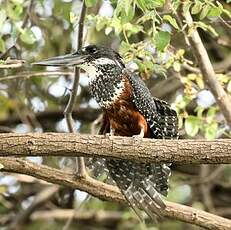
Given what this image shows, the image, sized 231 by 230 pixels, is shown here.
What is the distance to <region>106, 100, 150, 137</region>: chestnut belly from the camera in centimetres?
284

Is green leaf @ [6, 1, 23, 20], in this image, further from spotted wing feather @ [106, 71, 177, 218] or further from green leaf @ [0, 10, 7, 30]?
spotted wing feather @ [106, 71, 177, 218]

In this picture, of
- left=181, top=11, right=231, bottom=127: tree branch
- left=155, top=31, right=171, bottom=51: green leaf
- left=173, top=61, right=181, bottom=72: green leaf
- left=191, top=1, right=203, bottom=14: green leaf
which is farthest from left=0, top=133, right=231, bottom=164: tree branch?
left=181, top=11, right=231, bottom=127: tree branch

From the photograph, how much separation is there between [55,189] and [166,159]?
1981 mm

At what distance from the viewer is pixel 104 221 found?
4.59 m

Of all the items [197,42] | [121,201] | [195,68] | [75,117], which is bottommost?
[75,117]

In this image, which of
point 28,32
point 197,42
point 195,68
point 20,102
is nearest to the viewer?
point 28,32

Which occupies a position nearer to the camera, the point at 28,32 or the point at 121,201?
the point at 28,32

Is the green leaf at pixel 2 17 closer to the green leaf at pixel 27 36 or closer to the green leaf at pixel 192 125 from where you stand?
the green leaf at pixel 27 36

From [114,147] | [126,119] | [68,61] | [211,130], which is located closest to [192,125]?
[211,130]

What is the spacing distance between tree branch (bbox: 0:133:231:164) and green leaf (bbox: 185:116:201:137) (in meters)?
0.63

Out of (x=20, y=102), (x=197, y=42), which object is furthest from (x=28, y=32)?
(x=20, y=102)

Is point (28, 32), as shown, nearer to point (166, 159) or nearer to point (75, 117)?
point (166, 159)

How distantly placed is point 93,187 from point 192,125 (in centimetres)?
43

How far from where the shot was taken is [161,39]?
8.29 feet
